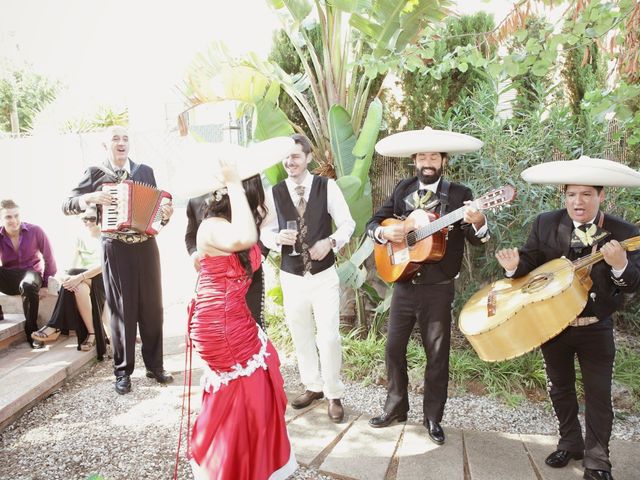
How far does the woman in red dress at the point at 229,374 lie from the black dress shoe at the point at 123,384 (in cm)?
197

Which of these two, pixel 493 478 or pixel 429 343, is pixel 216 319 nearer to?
pixel 429 343

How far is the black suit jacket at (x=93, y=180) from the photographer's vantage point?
4254 millimetres

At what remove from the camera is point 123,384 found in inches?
173

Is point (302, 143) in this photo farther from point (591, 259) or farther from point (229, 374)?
point (591, 259)

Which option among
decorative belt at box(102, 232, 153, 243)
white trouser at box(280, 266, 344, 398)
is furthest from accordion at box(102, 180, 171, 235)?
white trouser at box(280, 266, 344, 398)

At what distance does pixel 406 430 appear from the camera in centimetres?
356

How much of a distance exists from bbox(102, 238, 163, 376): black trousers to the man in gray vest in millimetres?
1212

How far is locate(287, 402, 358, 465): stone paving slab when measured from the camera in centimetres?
330

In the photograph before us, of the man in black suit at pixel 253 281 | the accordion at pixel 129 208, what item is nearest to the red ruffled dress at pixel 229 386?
the man in black suit at pixel 253 281

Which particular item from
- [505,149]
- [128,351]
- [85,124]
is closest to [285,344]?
[128,351]

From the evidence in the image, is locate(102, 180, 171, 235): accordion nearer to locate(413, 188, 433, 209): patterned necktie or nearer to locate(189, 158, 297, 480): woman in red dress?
locate(189, 158, 297, 480): woman in red dress

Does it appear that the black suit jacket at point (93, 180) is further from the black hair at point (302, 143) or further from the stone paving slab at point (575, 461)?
the stone paving slab at point (575, 461)

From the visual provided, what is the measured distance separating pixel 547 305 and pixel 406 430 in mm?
1533

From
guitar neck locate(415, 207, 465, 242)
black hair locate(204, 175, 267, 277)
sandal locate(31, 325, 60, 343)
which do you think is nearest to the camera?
black hair locate(204, 175, 267, 277)
